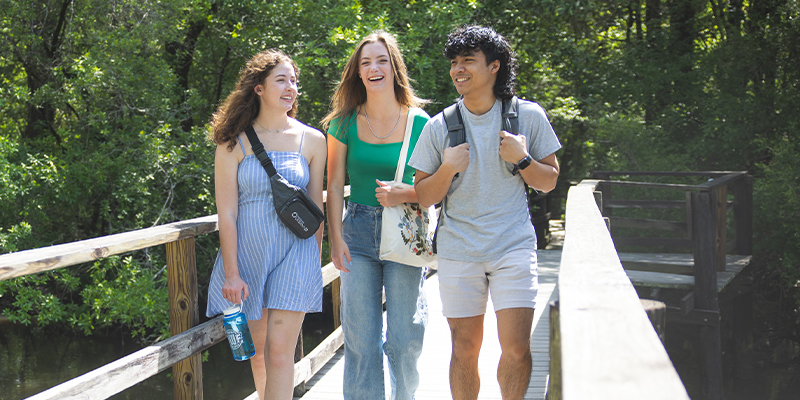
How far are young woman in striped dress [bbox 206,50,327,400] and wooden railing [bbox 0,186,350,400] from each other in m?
0.20

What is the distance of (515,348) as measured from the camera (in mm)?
2340

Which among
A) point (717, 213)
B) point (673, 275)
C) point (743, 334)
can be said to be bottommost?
point (743, 334)


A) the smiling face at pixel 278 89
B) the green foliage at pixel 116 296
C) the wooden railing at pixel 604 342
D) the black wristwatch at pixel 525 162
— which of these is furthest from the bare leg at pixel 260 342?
the green foliage at pixel 116 296

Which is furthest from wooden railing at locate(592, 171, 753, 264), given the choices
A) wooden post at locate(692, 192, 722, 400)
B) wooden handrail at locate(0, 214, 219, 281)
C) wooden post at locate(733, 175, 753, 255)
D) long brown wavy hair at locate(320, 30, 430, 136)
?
wooden handrail at locate(0, 214, 219, 281)

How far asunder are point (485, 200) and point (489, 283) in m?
0.31

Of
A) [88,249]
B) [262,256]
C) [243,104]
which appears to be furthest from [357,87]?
[88,249]

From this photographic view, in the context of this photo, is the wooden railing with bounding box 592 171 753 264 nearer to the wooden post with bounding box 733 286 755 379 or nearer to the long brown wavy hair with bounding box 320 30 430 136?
the wooden post with bounding box 733 286 755 379

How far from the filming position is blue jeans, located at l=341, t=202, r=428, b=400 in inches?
105

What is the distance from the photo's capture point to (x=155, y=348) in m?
2.38

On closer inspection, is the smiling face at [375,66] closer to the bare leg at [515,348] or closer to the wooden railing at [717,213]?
the bare leg at [515,348]

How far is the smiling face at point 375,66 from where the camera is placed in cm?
265

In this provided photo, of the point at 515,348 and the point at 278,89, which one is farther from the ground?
the point at 278,89

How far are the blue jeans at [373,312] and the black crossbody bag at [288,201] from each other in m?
0.24

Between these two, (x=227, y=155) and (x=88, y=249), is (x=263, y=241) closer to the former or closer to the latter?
(x=227, y=155)
